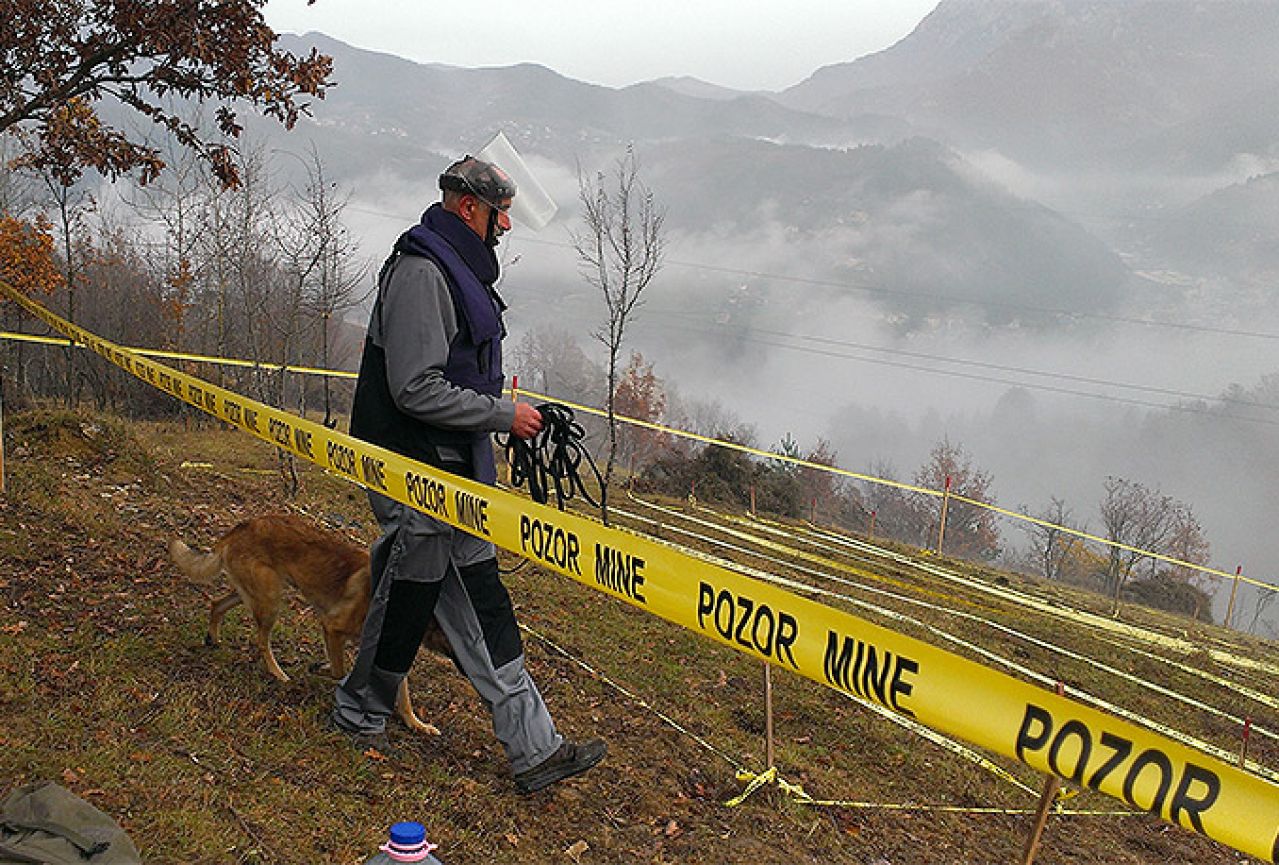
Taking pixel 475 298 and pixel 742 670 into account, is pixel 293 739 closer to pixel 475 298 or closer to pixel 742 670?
pixel 475 298

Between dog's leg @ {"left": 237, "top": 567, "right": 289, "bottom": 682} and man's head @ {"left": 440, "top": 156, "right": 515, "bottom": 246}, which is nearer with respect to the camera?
man's head @ {"left": 440, "top": 156, "right": 515, "bottom": 246}

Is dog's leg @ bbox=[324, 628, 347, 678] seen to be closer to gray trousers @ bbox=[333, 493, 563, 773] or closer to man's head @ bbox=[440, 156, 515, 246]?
gray trousers @ bbox=[333, 493, 563, 773]

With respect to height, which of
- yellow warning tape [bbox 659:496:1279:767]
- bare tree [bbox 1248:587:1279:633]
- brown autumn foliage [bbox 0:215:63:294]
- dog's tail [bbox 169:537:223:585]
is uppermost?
brown autumn foliage [bbox 0:215:63:294]

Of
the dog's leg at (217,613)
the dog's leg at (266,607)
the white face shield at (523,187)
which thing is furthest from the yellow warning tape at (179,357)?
the white face shield at (523,187)

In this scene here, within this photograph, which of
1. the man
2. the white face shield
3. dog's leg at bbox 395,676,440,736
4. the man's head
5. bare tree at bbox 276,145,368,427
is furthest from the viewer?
bare tree at bbox 276,145,368,427

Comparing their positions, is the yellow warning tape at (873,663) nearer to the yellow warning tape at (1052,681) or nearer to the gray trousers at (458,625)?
the gray trousers at (458,625)

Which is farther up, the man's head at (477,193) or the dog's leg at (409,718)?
the man's head at (477,193)

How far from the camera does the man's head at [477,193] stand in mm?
4262

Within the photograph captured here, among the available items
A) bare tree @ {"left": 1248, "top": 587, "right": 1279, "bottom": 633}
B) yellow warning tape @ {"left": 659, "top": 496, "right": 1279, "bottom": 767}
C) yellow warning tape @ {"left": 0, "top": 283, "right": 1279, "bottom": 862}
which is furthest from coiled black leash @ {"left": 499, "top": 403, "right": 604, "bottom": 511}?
bare tree @ {"left": 1248, "top": 587, "right": 1279, "bottom": 633}

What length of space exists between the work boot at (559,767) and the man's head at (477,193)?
7.71ft

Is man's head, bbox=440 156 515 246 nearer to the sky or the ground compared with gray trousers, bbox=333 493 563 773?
nearer to the sky

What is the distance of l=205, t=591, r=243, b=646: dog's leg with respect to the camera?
Answer: 5.29 m

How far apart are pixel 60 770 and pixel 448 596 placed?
158 centimetres

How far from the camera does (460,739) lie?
195 inches
